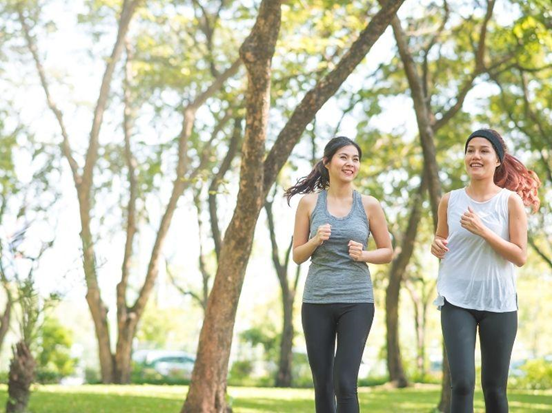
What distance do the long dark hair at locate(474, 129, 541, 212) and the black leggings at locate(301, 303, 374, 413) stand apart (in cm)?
111

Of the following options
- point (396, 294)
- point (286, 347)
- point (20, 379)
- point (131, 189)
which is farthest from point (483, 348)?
point (286, 347)

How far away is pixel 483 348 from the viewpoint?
204 inches

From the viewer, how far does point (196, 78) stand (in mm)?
19703

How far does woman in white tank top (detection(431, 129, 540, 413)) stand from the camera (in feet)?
16.7

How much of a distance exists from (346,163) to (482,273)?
1146 mm

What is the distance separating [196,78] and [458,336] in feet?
50.2

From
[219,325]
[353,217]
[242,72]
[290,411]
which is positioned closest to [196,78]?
[242,72]

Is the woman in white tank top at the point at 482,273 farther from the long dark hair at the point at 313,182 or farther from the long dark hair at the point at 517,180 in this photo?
the long dark hair at the point at 313,182

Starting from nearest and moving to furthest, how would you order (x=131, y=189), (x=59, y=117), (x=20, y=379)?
(x=20, y=379) → (x=59, y=117) → (x=131, y=189)

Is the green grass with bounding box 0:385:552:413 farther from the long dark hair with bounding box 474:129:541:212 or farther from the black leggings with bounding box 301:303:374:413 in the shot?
the long dark hair with bounding box 474:129:541:212

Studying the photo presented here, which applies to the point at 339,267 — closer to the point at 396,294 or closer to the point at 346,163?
the point at 346,163

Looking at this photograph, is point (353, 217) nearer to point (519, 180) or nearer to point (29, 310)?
point (519, 180)

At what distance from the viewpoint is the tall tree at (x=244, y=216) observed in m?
8.88

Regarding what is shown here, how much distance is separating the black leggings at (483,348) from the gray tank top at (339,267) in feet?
1.85
